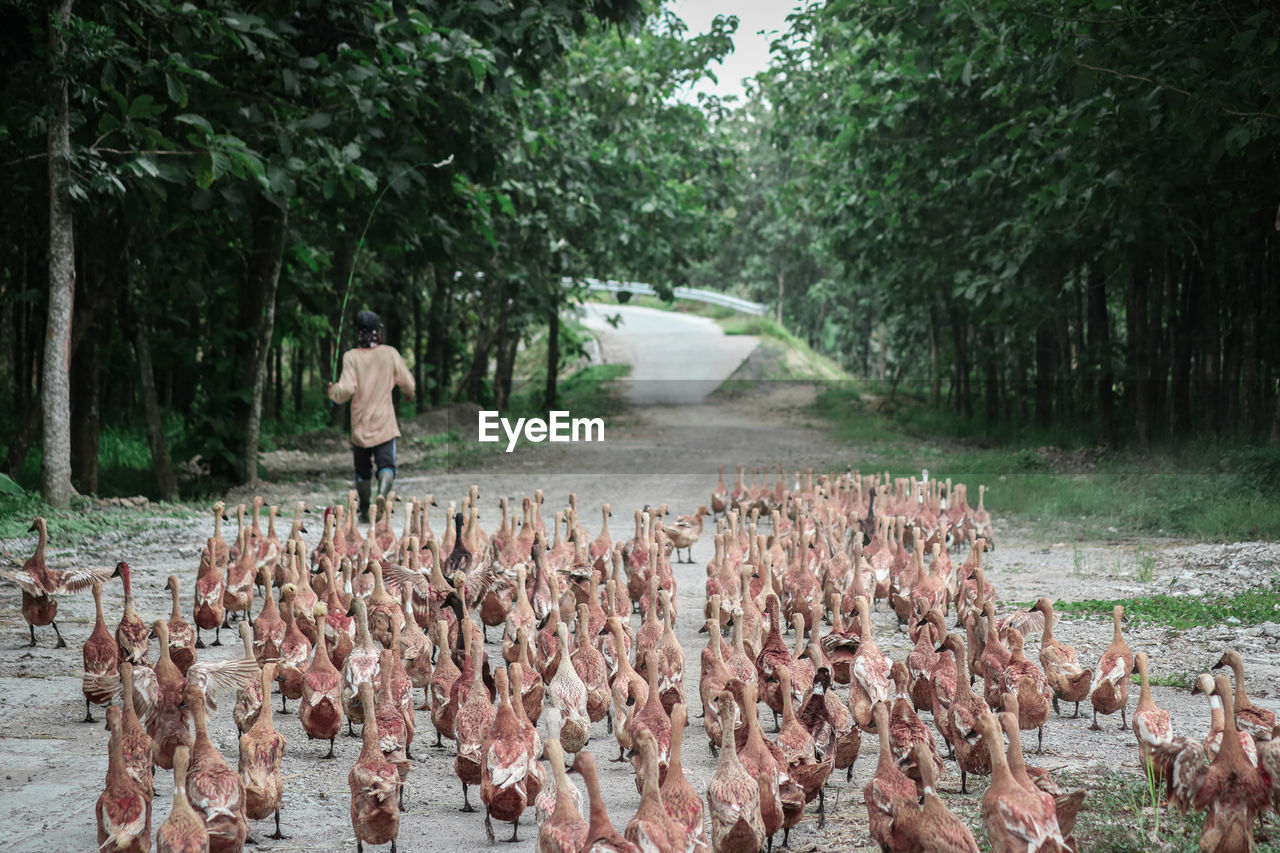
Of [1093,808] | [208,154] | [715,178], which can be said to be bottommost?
[1093,808]

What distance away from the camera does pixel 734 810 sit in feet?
12.6

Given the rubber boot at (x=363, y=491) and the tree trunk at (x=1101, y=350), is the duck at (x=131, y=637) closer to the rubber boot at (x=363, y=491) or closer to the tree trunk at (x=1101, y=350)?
the rubber boot at (x=363, y=491)

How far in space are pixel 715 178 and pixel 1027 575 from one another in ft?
63.2

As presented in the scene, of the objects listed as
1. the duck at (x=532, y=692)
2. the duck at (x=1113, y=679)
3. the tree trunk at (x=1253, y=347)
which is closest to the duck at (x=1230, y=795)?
the duck at (x=1113, y=679)

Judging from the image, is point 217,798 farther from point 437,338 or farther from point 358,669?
point 437,338

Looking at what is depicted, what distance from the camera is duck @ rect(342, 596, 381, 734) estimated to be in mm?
5137

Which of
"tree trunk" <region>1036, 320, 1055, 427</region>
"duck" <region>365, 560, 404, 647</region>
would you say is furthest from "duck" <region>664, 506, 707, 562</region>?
"tree trunk" <region>1036, 320, 1055, 427</region>

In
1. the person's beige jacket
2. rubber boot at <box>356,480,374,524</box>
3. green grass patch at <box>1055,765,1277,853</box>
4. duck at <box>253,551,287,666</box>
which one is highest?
the person's beige jacket

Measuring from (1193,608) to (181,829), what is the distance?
Answer: 20.9 ft

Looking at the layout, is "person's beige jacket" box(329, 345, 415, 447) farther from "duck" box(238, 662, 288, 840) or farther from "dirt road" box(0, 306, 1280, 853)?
"duck" box(238, 662, 288, 840)

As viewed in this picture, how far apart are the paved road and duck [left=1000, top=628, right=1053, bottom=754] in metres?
23.3

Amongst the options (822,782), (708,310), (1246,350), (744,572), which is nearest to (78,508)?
(744,572)

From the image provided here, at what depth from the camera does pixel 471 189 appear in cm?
1370

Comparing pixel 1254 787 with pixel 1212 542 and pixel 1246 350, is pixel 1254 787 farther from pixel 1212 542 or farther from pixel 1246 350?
pixel 1246 350
